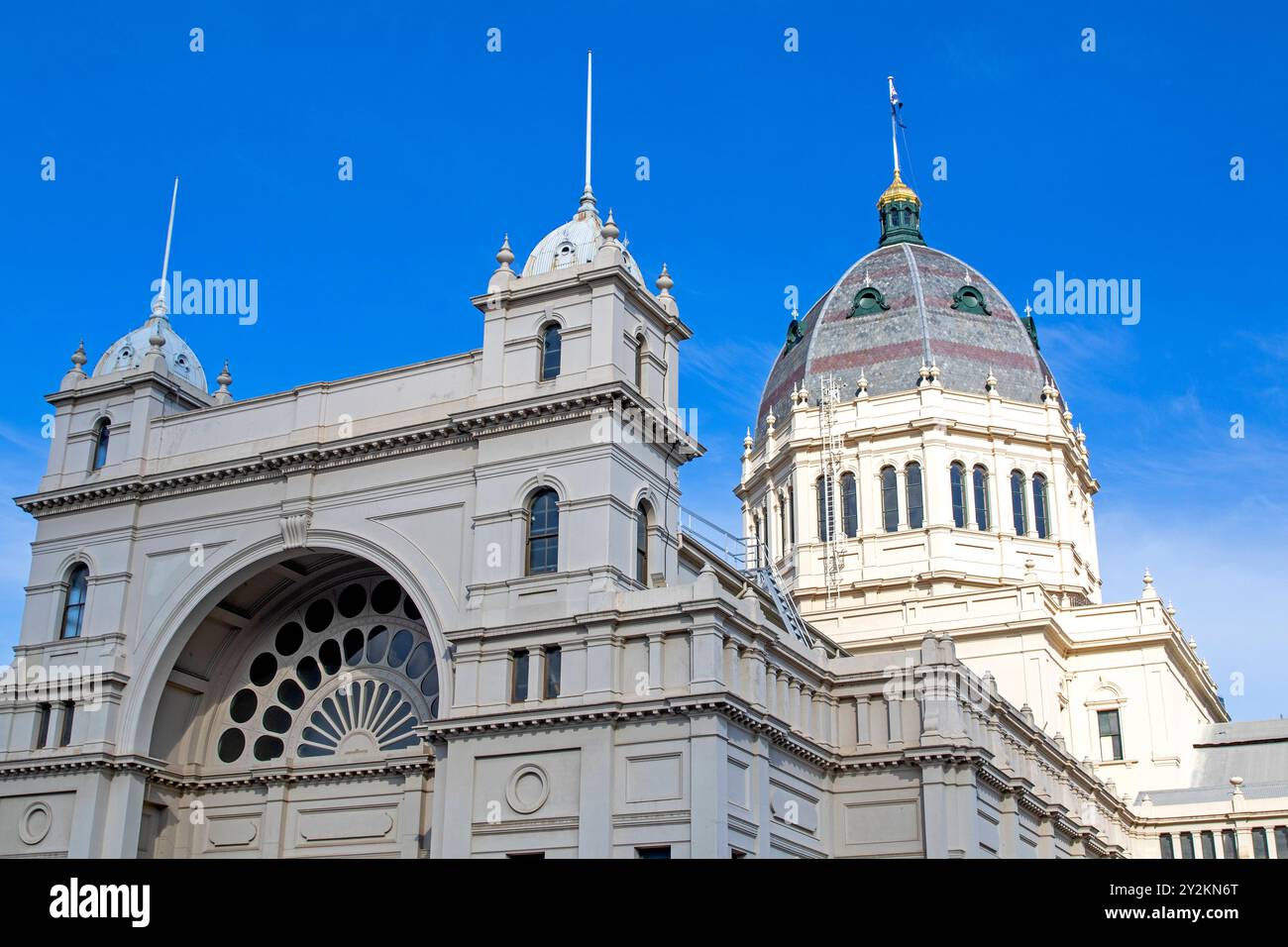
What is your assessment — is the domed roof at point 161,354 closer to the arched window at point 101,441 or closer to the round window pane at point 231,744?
the arched window at point 101,441

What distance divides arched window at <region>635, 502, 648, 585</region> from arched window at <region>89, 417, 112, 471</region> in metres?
16.8

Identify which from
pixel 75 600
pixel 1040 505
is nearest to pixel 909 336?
pixel 1040 505

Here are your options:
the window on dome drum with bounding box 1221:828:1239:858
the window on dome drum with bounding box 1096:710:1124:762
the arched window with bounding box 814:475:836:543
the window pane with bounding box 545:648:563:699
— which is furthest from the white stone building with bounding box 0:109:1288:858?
the arched window with bounding box 814:475:836:543

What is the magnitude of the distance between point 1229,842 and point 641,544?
1199 inches

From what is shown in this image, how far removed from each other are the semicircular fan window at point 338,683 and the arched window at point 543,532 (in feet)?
20.6

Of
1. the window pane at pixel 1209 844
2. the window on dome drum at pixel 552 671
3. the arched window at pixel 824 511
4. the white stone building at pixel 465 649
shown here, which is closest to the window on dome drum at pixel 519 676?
the white stone building at pixel 465 649

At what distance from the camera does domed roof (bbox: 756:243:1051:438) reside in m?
73.8

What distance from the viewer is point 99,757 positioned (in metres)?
39.7

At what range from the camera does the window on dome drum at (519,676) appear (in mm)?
35469

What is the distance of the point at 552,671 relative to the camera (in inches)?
1390

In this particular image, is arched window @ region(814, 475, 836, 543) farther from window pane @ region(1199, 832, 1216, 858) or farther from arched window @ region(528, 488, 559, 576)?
arched window @ region(528, 488, 559, 576)

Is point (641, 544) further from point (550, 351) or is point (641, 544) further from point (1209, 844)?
point (1209, 844)
